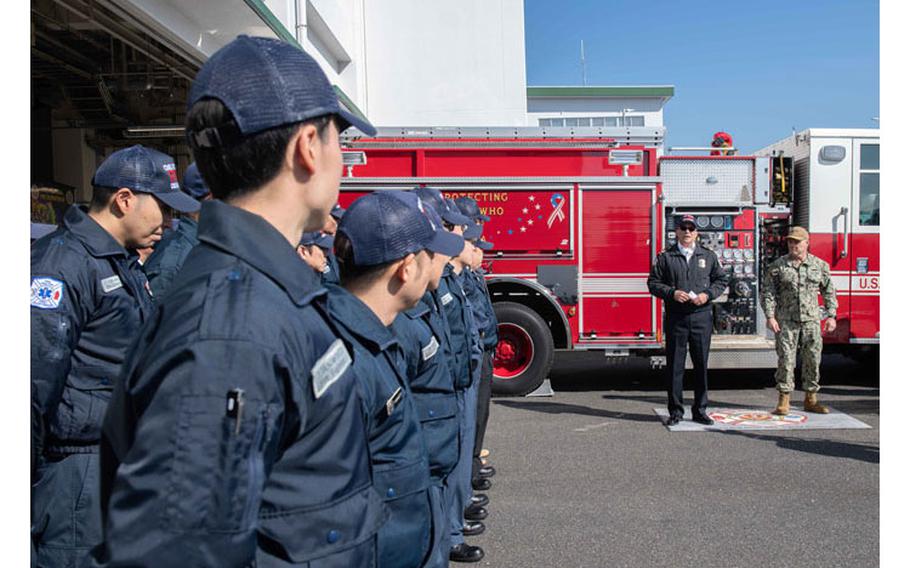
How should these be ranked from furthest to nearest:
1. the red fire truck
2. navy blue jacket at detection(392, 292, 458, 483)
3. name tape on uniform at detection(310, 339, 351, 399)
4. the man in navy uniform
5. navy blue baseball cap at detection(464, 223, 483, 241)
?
the red fire truck < the man in navy uniform < navy blue baseball cap at detection(464, 223, 483, 241) < navy blue jacket at detection(392, 292, 458, 483) < name tape on uniform at detection(310, 339, 351, 399)

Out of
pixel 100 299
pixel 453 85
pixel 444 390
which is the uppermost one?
pixel 453 85

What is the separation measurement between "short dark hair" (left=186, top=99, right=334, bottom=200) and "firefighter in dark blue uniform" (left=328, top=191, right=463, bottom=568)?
323 millimetres

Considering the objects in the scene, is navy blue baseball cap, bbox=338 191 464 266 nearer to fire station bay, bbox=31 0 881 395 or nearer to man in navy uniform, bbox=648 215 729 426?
man in navy uniform, bbox=648 215 729 426

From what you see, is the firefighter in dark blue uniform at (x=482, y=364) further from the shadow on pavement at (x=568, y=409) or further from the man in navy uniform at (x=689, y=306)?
the shadow on pavement at (x=568, y=409)

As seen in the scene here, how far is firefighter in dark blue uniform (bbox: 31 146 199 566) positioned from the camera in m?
2.46

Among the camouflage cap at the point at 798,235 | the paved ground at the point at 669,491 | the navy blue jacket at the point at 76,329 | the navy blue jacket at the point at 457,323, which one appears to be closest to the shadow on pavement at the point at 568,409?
the paved ground at the point at 669,491

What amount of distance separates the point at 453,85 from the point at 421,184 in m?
10.5

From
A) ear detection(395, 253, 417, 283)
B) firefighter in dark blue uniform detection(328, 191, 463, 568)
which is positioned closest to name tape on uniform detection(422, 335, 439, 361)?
firefighter in dark blue uniform detection(328, 191, 463, 568)

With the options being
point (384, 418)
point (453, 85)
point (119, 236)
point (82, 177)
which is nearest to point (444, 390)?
point (384, 418)

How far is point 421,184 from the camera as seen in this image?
9453 mm

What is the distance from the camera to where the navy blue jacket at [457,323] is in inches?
163

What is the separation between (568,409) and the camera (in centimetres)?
864

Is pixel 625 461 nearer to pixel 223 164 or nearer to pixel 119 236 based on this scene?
pixel 119 236

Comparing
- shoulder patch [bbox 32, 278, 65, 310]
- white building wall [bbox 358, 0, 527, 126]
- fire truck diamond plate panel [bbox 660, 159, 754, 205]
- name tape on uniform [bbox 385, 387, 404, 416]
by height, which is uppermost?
white building wall [bbox 358, 0, 527, 126]
